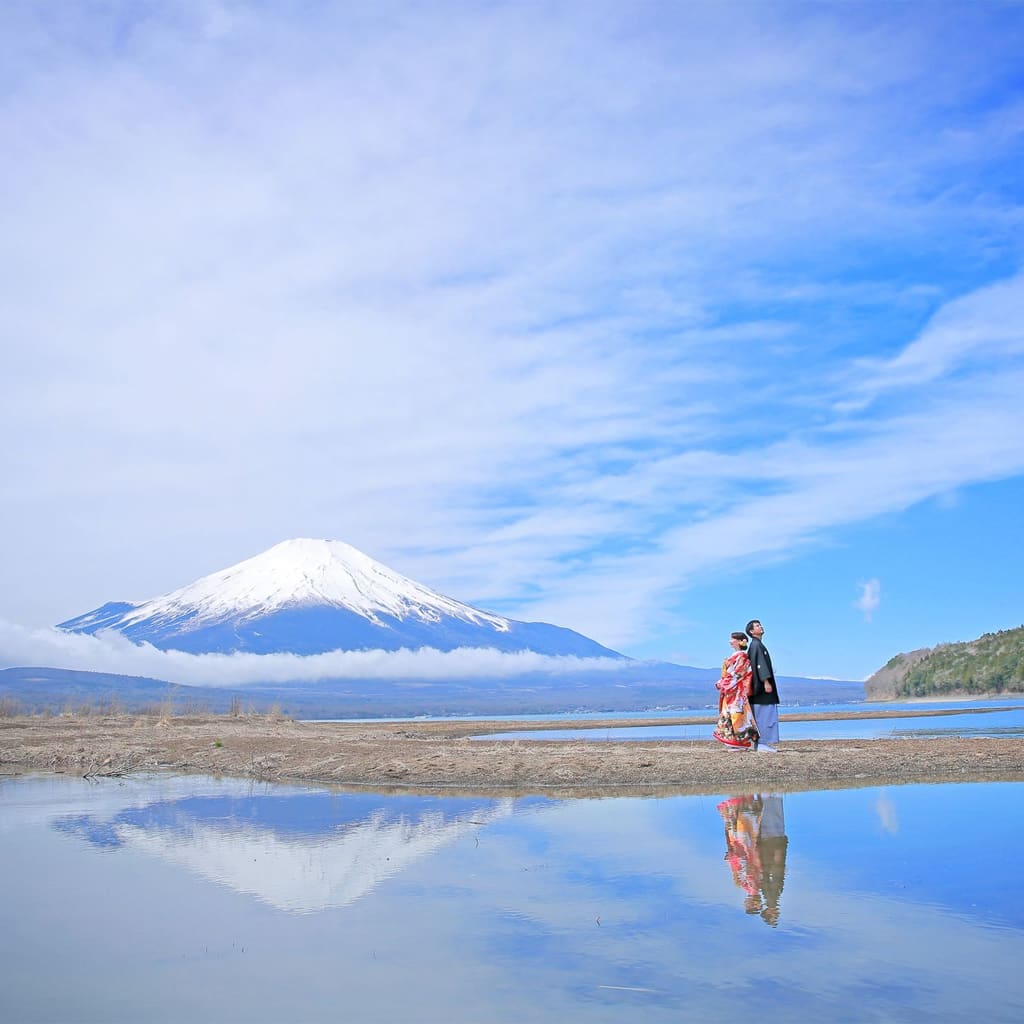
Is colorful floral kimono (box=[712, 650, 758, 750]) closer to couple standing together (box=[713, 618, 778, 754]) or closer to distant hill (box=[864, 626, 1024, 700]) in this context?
couple standing together (box=[713, 618, 778, 754])

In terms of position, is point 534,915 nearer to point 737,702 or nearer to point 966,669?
point 737,702

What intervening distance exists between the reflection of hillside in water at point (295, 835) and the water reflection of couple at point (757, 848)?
3.15 m

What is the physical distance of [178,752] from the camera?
83.3ft

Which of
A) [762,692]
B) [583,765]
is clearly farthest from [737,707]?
[583,765]

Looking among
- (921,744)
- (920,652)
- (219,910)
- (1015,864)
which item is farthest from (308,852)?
(920,652)

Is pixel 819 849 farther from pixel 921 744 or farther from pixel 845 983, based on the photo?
pixel 921 744

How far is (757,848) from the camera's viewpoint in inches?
399

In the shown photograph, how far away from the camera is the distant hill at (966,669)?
75.2 metres

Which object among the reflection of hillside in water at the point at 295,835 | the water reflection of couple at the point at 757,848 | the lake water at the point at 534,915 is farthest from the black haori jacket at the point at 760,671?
the reflection of hillside in water at the point at 295,835

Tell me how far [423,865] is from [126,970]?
368 centimetres

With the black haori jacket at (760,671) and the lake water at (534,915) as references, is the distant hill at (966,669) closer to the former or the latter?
the black haori jacket at (760,671)

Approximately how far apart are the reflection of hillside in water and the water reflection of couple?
10.3 feet

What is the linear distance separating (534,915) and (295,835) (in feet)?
16.1

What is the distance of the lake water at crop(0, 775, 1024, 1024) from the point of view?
6.04 metres
